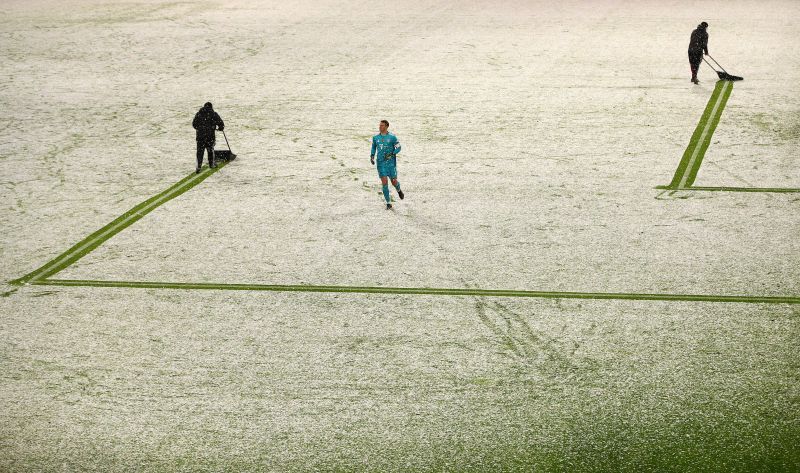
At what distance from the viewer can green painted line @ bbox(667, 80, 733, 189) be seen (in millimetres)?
17391

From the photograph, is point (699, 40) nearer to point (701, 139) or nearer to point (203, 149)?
point (701, 139)

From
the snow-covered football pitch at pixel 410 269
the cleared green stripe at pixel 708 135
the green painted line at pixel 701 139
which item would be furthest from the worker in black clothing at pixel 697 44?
the cleared green stripe at pixel 708 135

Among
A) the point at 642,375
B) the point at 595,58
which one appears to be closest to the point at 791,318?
the point at 642,375

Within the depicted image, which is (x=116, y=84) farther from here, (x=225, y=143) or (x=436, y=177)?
(x=436, y=177)

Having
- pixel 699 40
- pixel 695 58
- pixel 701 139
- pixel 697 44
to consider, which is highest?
pixel 699 40

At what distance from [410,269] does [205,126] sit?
714 cm

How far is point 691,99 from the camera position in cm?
2297

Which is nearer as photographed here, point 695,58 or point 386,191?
point 386,191

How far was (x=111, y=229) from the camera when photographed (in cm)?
1532

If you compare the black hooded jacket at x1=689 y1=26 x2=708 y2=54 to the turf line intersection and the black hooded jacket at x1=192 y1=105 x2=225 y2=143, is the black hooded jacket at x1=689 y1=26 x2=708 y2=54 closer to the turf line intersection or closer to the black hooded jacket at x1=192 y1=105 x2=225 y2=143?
the turf line intersection

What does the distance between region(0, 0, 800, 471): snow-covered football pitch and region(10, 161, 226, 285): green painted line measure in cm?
7

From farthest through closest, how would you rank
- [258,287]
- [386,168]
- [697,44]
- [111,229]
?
[697,44] → [386,168] → [111,229] → [258,287]

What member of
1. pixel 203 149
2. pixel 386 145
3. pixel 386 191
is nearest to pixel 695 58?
pixel 386 145

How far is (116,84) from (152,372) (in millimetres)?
18240
